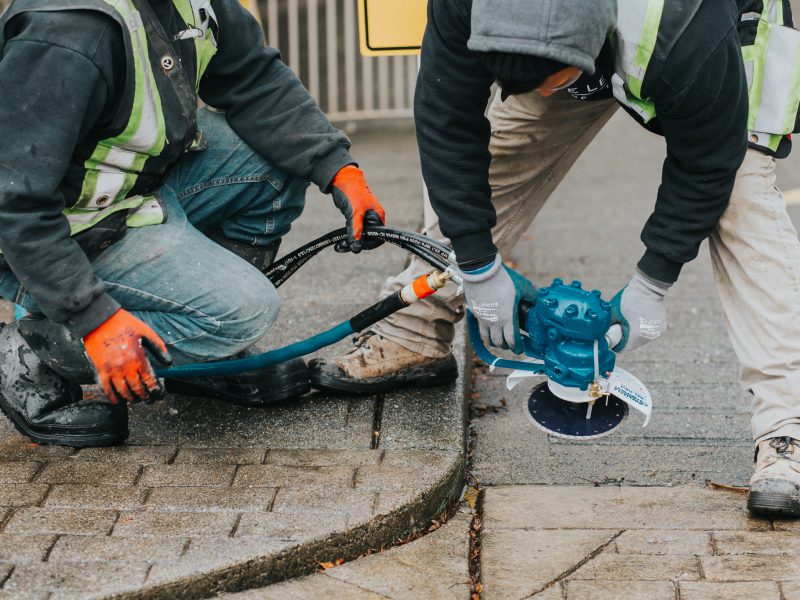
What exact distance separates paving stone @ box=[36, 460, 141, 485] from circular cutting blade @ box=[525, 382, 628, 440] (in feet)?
3.65

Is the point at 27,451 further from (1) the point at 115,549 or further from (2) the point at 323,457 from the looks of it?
(2) the point at 323,457

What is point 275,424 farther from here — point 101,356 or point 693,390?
point 693,390

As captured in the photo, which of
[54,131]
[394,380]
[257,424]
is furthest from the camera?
[394,380]

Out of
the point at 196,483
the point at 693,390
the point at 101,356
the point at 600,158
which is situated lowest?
the point at 600,158

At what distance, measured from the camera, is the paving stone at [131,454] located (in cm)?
306

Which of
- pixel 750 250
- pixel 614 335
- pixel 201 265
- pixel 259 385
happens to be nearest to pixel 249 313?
pixel 201 265

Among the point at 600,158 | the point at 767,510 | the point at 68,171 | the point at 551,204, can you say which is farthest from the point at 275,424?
the point at 600,158

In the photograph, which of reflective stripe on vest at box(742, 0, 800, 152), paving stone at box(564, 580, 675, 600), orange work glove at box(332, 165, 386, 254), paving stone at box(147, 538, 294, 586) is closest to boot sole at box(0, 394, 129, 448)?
paving stone at box(147, 538, 294, 586)

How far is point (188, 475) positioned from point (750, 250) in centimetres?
165

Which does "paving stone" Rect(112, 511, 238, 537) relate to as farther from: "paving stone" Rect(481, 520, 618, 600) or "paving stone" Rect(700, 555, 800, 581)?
"paving stone" Rect(700, 555, 800, 581)

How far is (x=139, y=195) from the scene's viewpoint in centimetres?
315

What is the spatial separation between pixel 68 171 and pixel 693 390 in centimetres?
226

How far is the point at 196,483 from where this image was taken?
2.93 meters

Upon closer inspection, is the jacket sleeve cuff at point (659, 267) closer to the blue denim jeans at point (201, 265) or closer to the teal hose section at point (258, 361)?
the teal hose section at point (258, 361)
